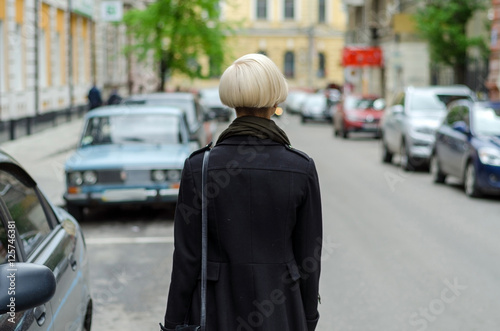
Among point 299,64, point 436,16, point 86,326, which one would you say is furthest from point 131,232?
point 299,64

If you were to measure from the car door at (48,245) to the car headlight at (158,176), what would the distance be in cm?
642

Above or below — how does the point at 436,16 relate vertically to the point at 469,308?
above

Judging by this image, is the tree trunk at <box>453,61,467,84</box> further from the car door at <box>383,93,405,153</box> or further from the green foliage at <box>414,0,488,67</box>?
the car door at <box>383,93,405,153</box>

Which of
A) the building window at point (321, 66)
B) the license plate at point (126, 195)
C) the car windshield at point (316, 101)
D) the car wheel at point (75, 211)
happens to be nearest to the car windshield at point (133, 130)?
the car wheel at point (75, 211)

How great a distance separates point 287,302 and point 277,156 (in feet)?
1.75

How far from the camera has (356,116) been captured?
106 ft

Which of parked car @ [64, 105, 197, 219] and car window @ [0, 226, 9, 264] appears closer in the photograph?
car window @ [0, 226, 9, 264]

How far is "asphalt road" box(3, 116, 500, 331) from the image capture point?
23.2 ft

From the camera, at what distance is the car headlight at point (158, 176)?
1164 cm

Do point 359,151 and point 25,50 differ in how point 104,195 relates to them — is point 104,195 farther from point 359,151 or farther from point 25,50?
point 25,50

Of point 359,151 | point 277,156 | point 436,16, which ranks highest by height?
point 436,16

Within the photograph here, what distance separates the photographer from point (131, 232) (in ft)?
37.0

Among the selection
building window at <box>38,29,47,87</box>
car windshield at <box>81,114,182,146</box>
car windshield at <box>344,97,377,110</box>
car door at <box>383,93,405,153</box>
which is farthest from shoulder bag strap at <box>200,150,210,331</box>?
building window at <box>38,29,47,87</box>

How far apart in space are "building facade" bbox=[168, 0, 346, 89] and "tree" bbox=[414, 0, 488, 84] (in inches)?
1987
